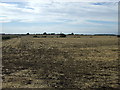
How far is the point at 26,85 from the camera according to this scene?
7.16m

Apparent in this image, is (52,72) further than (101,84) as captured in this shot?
Yes

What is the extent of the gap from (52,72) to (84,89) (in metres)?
2.95

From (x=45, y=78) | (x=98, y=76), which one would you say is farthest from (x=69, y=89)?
(x=98, y=76)

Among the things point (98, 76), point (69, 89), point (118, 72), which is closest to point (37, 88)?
point (69, 89)

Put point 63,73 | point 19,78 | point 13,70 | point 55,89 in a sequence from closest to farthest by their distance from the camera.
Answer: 1. point 55,89
2. point 19,78
3. point 63,73
4. point 13,70

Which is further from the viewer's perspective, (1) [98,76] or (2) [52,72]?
(2) [52,72]

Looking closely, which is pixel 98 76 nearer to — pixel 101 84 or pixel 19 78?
pixel 101 84

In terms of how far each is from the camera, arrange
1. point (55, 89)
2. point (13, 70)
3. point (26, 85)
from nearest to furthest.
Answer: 1. point (55, 89)
2. point (26, 85)
3. point (13, 70)

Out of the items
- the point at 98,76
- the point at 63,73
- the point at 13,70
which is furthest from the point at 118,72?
the point at 13,70

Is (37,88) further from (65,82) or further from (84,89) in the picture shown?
(84,89)

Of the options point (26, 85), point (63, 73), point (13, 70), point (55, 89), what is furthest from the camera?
point (13, 70)

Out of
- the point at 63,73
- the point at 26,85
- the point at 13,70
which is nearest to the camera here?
the point at 26,85

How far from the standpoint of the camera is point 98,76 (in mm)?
8500

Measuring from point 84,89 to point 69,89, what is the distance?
61cm
